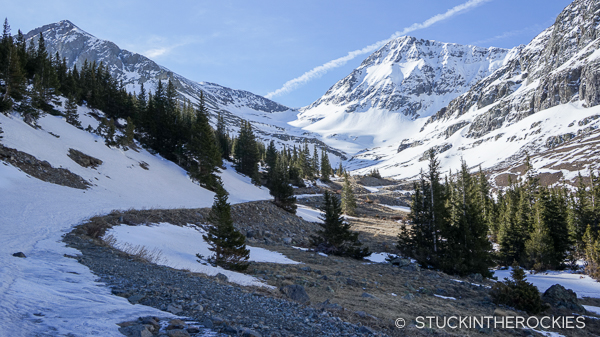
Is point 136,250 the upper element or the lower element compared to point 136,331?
lower

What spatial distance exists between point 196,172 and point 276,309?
33522 millimetres

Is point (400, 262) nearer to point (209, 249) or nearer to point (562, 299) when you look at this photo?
point (562, 299)

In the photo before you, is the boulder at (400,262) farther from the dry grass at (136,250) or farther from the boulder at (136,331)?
Answer: the boulder at (136,331)

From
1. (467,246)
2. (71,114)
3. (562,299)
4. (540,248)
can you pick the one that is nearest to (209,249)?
(562,299)

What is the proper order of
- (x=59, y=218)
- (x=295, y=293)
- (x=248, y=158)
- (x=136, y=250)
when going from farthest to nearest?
(x=248, y=158), (x=59, y=218), (x=136, y=250), (x=295, y=293)

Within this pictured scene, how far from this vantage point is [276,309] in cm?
607

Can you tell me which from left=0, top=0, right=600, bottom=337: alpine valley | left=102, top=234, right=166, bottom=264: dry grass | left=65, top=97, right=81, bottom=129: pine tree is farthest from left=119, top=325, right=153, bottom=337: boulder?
left=65, top=97, right=81, bottom=129: pine tree

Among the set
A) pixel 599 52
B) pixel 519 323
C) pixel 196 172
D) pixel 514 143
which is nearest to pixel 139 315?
pixel 519 323

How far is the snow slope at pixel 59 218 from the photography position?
12.6 ft

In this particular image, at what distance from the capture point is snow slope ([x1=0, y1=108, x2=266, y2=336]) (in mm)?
3848

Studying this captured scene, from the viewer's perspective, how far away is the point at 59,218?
1281cm

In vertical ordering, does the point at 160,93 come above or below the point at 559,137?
below

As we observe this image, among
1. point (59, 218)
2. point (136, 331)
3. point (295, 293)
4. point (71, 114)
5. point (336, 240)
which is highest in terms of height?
point (71, 114)

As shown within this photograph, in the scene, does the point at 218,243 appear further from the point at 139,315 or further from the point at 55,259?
the point at 139,315
